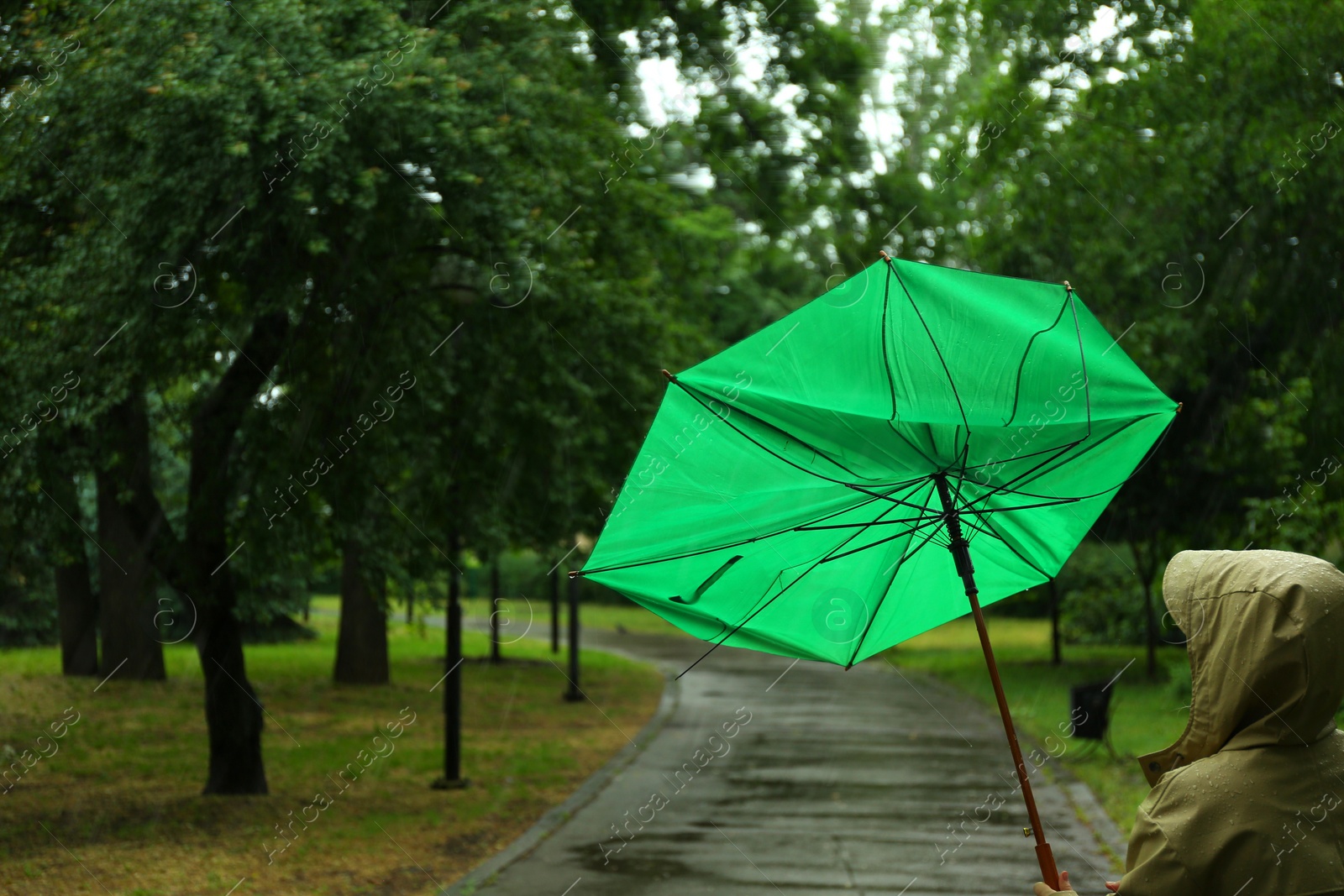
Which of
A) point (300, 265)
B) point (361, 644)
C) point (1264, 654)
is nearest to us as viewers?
point (1264, 654)

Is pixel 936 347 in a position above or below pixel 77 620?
above

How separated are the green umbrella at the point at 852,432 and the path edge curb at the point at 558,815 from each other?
2.04 meters

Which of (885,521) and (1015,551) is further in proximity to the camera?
(1015,551)

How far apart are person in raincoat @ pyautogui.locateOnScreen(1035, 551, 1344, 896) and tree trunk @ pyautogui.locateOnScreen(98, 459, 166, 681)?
25.3 feet

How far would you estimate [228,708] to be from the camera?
10.3 metres

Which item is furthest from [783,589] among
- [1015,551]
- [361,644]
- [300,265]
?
[361,644]

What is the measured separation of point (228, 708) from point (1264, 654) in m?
9.56

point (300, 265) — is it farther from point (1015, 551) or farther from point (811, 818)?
point (811, 818)

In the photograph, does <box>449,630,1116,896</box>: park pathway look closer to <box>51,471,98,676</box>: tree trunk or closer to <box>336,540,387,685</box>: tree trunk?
<box>336,540,387,685</box>: tree trunk

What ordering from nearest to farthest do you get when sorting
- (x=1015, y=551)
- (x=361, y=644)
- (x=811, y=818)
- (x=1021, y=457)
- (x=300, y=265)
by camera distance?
1. (x=1021, y=457)
2. (x=1015, y=551)
3. (x=300, y=265)
4. (x=811, y=818)
5. (x=361, y=644)

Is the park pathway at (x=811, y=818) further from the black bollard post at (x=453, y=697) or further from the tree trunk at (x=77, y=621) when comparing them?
the tree trunk at (x=77, y=621)

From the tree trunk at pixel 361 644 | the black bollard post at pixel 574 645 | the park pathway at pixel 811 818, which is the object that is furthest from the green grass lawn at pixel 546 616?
the park pathway at pixel 811 818

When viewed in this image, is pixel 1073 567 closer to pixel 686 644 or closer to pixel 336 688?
pixel 686 644

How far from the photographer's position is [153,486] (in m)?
9.95
